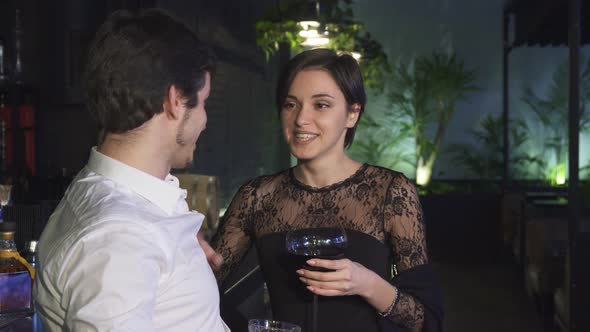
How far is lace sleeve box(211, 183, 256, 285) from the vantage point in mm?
2234

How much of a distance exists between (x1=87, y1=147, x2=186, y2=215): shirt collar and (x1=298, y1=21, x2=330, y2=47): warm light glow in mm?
5010

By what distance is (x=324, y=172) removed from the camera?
223 centimetres

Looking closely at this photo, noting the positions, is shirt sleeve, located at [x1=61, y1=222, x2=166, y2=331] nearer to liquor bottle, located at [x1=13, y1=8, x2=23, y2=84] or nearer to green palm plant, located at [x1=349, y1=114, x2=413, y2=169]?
liquor bottle, located at [x1=13, y1=8, x2=23, y2=84]

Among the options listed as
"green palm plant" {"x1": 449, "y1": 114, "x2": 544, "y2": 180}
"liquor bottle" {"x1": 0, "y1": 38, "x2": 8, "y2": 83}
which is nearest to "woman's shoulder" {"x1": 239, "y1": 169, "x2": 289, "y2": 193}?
"liquor bottle" {"x1": 0, "y1": 38, "x2": 8, "y2": 83}

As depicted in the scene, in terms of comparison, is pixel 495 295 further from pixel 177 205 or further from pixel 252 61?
pixel 177 205

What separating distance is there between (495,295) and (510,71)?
4588 mm

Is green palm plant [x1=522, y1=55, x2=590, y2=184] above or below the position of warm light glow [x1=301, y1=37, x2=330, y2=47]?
below

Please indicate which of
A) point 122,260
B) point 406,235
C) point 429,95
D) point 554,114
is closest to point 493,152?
point 554,114

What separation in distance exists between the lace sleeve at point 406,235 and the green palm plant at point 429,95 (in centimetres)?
746

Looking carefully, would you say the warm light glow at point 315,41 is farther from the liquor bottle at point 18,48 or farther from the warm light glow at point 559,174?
the warm light glow at point 559,174

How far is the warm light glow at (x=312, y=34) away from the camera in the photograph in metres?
6.04

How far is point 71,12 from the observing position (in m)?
4.46

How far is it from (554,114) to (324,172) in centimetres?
836

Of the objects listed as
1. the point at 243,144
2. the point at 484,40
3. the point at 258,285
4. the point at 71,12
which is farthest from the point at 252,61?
the point at 484,40
